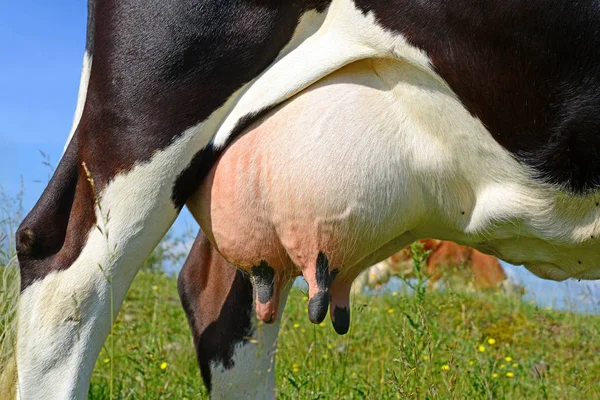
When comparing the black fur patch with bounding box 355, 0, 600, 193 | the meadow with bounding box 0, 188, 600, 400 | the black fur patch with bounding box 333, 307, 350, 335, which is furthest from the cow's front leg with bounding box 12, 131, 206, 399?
the black fur patch with bounding box 355, 0, 600, 193

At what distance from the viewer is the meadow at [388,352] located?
7.88ft

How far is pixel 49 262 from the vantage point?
6.17ft

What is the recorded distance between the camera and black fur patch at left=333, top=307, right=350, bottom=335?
2008 millimetres

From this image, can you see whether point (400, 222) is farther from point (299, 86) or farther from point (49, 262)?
point (49, 262)

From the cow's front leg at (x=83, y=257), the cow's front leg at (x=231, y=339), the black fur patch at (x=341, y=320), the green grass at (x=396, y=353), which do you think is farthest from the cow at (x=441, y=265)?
the cow's front leg at (x=83, y=257)

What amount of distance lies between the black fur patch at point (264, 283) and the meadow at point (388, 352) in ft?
1.34

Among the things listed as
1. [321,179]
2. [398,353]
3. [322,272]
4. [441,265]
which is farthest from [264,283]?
[441,265]

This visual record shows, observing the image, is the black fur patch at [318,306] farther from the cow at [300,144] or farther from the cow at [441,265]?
the cow at [441,265]

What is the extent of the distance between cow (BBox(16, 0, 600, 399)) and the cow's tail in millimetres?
95

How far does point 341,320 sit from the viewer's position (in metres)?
2.01

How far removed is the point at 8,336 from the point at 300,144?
0.96 metres

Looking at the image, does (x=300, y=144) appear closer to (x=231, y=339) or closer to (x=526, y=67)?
(x=526, y=67)

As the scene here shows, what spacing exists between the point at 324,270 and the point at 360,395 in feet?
3.16

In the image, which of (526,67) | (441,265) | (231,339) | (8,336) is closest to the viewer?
(526,67)
